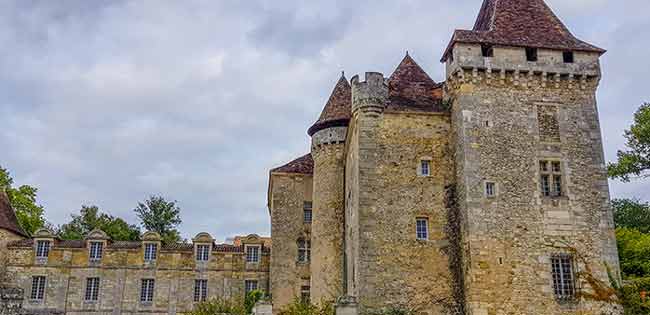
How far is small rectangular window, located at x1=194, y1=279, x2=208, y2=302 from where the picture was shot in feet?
118

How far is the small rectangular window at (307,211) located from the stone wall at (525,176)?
37.5 feet

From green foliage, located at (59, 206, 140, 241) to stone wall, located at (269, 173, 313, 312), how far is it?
1695 centimetres

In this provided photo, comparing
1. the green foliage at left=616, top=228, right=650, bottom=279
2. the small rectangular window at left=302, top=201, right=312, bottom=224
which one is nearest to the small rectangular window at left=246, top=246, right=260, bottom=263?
the small rectangular window at left=302, top=201, right=312, bottom=224

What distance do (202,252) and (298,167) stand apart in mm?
7506

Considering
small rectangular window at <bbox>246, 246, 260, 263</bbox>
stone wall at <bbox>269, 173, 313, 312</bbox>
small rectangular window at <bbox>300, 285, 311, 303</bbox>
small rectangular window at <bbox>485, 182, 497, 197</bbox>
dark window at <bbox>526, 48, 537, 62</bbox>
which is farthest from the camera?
small rectangular window at <bbox>246, 246, 260, 263</bbox>

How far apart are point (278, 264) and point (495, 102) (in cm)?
1445

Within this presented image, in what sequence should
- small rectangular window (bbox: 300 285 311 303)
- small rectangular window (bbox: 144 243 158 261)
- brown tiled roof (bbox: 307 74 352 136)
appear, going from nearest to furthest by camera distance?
brown tiled roof (bbox: 307 74 352 136) < small rectangular window (bbox: 300 285 311 303) < small rectangular window (bbox: 144 243 158 261)

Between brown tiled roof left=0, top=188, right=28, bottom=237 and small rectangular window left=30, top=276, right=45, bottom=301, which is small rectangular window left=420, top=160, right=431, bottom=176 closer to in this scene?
small rectangular window left=30, top=276, right=45, bottom=301

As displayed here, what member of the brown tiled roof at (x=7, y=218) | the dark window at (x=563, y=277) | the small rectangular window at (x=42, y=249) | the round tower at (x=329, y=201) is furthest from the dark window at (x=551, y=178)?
the brown tiled roof at (x=7, y=218)

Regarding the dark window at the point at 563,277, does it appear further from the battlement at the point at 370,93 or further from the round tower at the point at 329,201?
the round tower at the point at 329,201

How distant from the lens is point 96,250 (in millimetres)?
36375

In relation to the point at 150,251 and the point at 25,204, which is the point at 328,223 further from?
the point at 25,204

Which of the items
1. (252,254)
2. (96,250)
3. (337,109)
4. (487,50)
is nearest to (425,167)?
(487,50)

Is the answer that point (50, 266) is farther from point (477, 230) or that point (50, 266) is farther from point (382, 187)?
point (477, 230)
